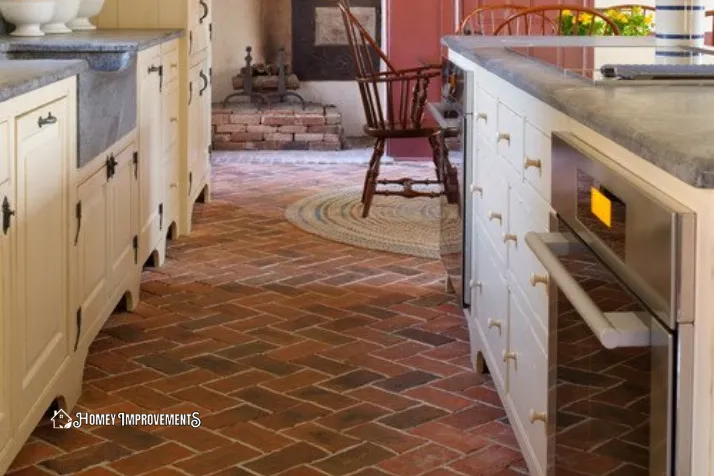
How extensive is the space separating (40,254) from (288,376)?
36.5 inches

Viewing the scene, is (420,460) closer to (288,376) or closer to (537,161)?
(288,376)

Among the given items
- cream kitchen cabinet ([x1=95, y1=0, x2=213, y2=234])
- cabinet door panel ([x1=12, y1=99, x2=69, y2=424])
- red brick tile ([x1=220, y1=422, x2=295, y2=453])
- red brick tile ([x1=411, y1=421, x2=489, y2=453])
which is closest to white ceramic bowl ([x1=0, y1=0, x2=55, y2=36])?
cream kitchen cabinet ([x1=95, y1=0, x2=213, y2=234])

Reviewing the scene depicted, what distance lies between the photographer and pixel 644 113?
168 centimetres

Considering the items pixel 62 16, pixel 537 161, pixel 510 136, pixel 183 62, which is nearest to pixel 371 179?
pixel 183 62

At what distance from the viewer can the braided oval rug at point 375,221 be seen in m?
5.25

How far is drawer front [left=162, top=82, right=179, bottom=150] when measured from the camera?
4832mm

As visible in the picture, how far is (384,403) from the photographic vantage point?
3162mm

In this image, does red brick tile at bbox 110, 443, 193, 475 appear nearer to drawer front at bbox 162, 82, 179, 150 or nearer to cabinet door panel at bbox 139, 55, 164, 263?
cabinet door panel at bbox 139, 55, 164, 263

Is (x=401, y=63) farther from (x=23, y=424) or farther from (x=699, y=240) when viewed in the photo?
(x=699, y=240)

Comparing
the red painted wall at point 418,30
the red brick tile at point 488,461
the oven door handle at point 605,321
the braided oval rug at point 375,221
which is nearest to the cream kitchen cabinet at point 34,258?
the red brick tile at point 488,461

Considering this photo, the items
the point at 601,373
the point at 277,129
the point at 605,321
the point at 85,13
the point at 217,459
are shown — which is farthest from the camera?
the point at 277,129

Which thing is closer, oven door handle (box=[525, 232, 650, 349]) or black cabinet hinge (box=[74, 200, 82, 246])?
oven door handle (box=[525, 232, 650, 349])

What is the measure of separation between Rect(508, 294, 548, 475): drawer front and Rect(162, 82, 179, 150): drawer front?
8.11 feet

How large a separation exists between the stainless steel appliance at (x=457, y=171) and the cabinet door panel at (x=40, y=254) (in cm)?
124
